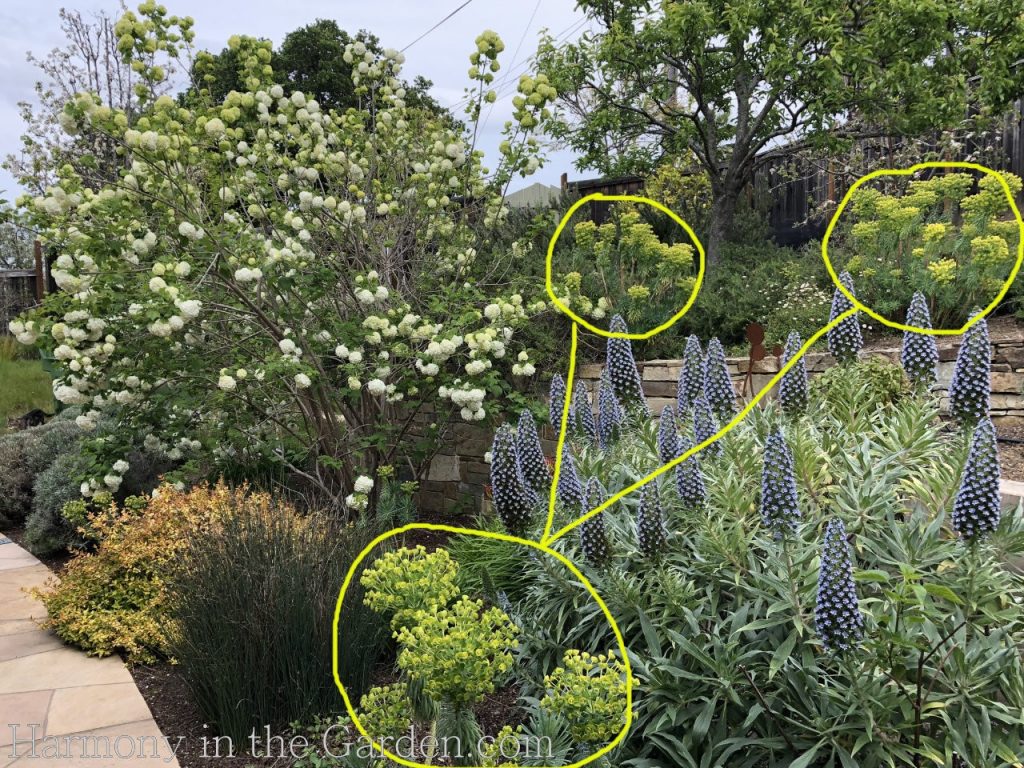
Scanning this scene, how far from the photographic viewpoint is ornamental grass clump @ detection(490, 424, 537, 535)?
1673 millimetres

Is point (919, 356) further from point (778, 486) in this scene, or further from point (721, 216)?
point (721, 216)

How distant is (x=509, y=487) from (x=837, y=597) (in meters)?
0.69

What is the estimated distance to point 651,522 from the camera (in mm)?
1790

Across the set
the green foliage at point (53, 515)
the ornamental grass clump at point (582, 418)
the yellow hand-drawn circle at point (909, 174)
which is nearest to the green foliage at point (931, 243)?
the yellow hand-drawn circle at point (909, 174)

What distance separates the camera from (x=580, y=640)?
7.95 ft

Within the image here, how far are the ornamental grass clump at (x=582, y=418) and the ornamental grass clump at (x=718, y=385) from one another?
0.37 meters

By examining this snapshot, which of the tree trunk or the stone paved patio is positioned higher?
the tree trunk

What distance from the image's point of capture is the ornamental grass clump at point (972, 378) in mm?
1596

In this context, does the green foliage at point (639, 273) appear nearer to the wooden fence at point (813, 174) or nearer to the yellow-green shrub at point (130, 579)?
the yellow-green shrub at point (130, 579)

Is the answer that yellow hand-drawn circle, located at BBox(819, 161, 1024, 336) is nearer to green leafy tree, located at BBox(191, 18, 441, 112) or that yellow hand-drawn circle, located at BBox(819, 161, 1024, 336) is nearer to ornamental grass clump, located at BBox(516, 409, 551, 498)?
ornamental grass clump, located at BBox(516, 409, 551, 498)

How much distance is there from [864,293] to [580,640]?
156 centimetres

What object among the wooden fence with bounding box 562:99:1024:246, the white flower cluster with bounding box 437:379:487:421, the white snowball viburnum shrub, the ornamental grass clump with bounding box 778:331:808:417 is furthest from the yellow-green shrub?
the wooden fence with bounding box 562:99:1024:246

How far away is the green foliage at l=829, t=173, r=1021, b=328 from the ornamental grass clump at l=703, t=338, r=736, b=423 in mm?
410

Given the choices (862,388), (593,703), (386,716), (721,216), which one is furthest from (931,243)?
(721,216)
